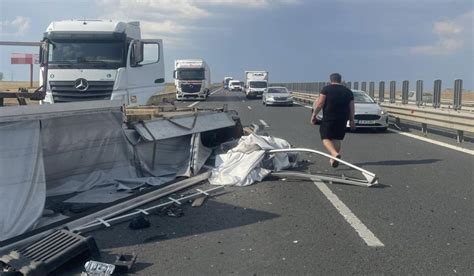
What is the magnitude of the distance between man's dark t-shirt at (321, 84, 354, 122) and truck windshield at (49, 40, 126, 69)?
6.68 metres

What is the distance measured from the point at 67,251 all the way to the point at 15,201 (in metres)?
1.52

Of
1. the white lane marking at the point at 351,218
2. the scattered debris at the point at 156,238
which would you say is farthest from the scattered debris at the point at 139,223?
the white lane marking at the point at 351,218

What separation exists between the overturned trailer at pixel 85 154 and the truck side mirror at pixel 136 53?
167 inches

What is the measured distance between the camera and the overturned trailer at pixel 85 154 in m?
6.01

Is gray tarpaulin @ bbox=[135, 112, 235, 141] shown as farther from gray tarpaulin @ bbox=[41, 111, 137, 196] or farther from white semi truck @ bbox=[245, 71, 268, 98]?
white semi truck @ bbox=[245, 71, 268, 98]

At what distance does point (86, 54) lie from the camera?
14.3 m

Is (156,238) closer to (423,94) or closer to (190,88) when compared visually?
(423,94)

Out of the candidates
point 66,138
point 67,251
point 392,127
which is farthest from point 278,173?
point 392,127

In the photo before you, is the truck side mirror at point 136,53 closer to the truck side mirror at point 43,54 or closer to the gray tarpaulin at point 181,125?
the truck side mirror at point 43,54

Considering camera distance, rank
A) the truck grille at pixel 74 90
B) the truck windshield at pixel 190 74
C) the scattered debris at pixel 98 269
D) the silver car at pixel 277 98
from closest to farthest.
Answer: the scattered debris at pixel 98 269 → the truck grille at pixel 74 90 → the silver car at pixel 277 98 → the truck windshield at pixel 190 74

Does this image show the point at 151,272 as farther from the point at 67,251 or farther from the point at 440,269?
the point at 440,269

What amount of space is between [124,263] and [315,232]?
2217 millimetres

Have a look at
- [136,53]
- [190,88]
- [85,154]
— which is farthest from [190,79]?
[85,154]

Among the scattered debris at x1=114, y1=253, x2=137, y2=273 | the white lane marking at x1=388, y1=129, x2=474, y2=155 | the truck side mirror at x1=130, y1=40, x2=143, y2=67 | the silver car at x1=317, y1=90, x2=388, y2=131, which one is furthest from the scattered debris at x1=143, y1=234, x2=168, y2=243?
the silver car at x1=317, y1=90, x2=388, y2=131
